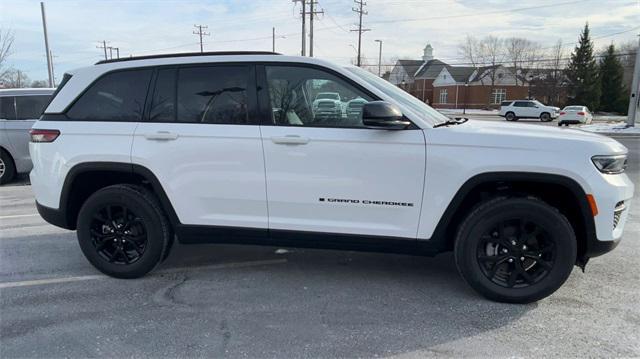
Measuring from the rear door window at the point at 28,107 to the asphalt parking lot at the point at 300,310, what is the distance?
5083 millimetres

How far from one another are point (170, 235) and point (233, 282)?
2.30 feet

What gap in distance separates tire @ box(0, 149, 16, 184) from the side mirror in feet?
27.4

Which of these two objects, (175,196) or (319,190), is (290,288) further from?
(175,196)

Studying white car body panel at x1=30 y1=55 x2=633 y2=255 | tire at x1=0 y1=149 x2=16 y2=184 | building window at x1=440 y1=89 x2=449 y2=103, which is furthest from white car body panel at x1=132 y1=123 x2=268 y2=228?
building window at x1=440 y1=89 x2=449 y2=103

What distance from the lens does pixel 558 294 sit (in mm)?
3676

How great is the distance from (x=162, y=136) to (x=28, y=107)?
21.8ft

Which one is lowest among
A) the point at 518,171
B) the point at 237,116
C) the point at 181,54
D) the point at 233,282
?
the point at 233,282

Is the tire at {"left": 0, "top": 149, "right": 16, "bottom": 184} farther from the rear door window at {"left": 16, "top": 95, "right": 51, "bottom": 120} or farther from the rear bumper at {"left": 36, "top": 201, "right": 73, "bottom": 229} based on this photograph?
the rear bumper at {"left": 36, "top": 201, "right": 73, "bottom": 229}

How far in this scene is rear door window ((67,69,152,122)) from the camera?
3904 mm

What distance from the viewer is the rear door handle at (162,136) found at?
12.2 feet

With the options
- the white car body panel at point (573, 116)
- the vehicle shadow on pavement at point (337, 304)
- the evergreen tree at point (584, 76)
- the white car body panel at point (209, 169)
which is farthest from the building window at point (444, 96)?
the white car body panel at point (209, 169)

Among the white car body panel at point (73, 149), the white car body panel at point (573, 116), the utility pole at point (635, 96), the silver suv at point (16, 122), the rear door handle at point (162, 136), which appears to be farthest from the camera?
the white car body panel at point (573, 116)

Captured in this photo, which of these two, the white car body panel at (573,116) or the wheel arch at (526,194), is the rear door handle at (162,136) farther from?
the white car body panel at (573,116)

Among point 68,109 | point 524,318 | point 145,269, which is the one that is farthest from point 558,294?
point 68,109
